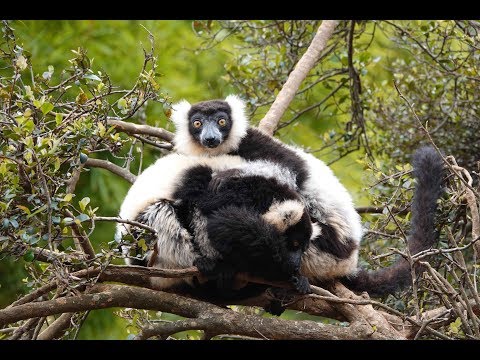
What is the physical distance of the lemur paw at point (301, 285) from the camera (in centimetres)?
453

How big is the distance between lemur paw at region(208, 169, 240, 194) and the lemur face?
0.54 metres

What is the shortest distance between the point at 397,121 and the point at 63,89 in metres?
3.40

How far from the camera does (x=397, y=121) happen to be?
6648 millimetres

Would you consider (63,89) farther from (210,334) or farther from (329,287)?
(329,287)

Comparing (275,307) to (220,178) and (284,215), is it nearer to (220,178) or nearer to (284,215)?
(284,215)

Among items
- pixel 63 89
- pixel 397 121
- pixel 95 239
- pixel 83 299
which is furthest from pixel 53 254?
pixel 95 239

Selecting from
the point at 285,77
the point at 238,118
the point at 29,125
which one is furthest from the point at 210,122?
the point at 29,125

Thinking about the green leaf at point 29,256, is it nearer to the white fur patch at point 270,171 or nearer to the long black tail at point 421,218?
the white fur patch at point 270,171

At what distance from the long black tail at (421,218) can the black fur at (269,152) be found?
79 centimetres

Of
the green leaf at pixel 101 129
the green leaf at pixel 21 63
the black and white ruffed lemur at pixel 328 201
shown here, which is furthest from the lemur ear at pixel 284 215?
the green leaf at pixel 21 63

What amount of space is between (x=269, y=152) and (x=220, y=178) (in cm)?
54

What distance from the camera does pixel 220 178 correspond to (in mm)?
4891

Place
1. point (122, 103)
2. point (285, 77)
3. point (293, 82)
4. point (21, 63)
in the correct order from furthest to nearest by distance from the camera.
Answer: point (285, 77) < point (293, 82) < point (122, 103) < point (21, 63)

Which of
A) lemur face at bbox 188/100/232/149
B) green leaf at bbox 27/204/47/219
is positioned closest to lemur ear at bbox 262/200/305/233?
lemur face at bbox 188/100/232/149
